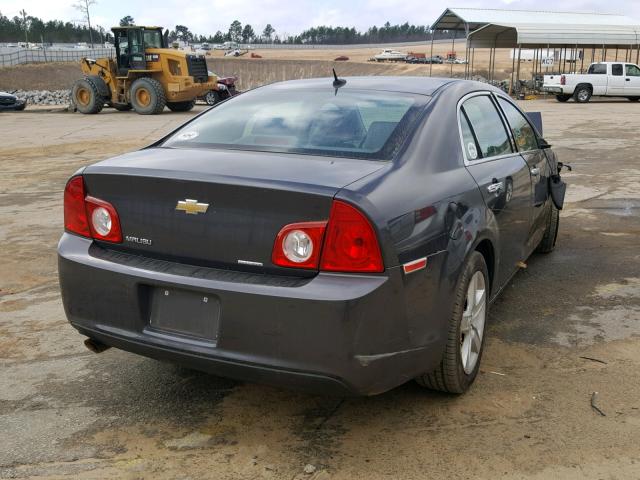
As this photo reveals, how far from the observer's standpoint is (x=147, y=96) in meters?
23.6

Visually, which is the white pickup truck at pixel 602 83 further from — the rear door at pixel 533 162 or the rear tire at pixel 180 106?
the rear door at pixel 533 162

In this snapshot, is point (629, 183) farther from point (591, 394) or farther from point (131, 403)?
point (131, 403)

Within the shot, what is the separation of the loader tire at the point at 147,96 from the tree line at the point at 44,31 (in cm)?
10071

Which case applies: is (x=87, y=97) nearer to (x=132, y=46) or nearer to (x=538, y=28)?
(x=132, y=46)

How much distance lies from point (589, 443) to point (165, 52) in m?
22.8

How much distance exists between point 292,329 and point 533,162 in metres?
2.79

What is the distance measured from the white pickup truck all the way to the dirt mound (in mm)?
40487

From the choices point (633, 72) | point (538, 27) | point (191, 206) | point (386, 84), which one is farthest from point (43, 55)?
point (191, 206)

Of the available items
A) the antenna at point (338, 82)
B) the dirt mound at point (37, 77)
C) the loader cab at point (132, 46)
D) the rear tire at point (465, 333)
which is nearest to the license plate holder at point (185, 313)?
the rear tire at point (465, 333)

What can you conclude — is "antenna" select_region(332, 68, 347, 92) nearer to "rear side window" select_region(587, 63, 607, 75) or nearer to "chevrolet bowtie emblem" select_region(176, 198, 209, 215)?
"chevrolet bowtie emblem" select_region(176, 198, 209, 215)

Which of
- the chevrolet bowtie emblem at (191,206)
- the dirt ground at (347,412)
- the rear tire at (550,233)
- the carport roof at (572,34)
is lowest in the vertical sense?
the dirt ground at (347,412)

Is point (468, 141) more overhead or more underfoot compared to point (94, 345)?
more overhead

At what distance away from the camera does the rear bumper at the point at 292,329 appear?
8.57 ft

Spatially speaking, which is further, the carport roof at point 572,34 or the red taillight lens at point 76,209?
the carport roof at point 572,34
